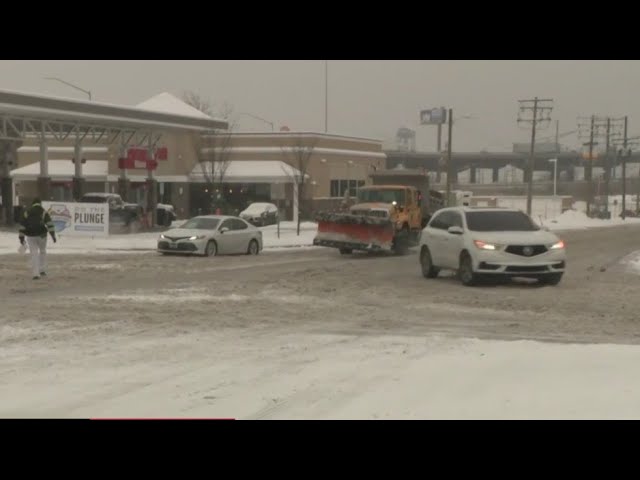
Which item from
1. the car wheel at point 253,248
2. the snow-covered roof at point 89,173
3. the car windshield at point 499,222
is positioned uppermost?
the snow-covered roof at point 89,173

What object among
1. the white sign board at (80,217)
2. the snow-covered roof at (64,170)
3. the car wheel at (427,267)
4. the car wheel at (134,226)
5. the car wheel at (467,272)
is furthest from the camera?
the snow-covered roof at (64,170)

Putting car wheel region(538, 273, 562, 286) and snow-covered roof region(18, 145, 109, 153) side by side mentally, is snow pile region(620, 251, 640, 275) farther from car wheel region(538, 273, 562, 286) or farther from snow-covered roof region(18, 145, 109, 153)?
snow-covered roof region(18, 145, 109, 153)

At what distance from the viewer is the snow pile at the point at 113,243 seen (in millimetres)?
31375

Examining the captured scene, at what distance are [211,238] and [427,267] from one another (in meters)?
9.29

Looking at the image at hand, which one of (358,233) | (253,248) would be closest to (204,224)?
(253,248)

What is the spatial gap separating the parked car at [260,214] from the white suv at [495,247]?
32.3 meters

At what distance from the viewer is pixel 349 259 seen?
1086 inches

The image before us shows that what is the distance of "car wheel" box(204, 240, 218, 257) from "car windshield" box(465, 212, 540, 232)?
415 inches

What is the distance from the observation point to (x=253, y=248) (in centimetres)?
3006

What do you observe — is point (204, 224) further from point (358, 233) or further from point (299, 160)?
point (299, 160)

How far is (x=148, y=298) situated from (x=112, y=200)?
29961mm

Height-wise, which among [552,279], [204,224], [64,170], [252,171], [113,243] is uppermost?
[252,171]

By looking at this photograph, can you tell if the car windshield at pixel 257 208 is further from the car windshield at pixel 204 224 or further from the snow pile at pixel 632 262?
the snow pile at pixel 632 262

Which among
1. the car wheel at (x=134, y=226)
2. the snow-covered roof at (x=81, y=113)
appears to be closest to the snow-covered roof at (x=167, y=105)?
the snow-covered roof at (x=81, y=113)
